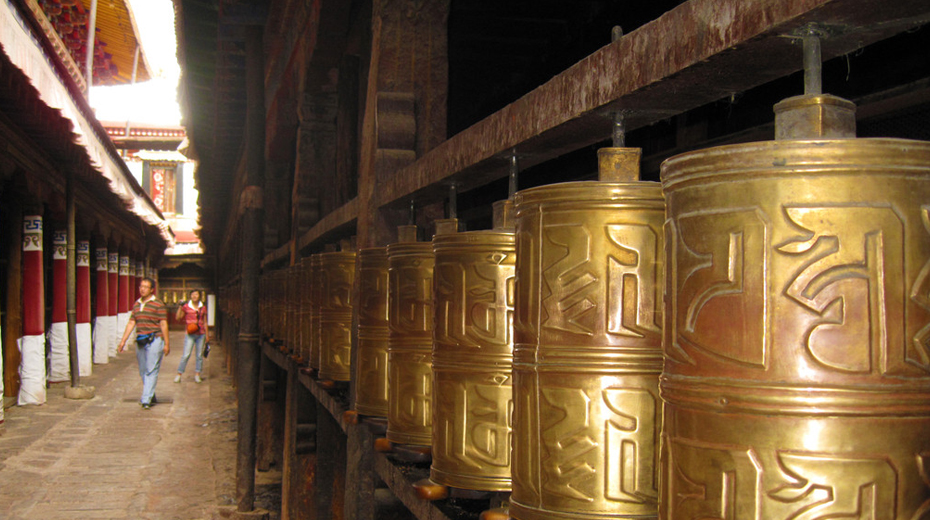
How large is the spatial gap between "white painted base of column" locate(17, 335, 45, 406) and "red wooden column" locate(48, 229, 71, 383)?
1.60m

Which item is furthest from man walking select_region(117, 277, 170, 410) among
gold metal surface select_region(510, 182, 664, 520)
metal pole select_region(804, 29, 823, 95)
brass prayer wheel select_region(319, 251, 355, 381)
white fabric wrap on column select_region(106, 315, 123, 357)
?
metal pole select_region(804, 29, 823, 95)

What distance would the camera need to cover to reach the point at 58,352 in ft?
44.2

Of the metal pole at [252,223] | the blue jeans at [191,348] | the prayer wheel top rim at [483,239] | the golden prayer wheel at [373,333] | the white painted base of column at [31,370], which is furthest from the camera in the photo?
the blue jeans at [191,348]

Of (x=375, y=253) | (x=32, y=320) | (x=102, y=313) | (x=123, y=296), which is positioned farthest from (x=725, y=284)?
(x=123, y=296)

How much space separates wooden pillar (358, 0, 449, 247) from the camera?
3.09m

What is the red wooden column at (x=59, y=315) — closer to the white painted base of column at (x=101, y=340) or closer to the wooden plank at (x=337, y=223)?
the white painted base of column at (x=101, y=340)

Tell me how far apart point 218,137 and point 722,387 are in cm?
1302

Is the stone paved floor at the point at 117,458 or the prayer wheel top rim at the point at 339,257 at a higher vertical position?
the prayer wheel top rim at the point at 339,257

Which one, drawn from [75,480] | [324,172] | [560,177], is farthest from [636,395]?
[75,480]

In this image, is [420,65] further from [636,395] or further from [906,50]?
[636,395]

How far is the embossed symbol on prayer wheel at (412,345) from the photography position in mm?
2162

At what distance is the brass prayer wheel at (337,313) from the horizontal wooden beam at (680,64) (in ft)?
5.06

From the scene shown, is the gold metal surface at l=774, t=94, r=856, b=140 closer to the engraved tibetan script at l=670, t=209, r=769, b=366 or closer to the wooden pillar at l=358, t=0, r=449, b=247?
the engraved tibetan script at l=670, t=209, r=769, b=366

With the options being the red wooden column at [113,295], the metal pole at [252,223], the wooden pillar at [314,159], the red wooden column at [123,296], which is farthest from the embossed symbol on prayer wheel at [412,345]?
the red wooden column at [123,296]
